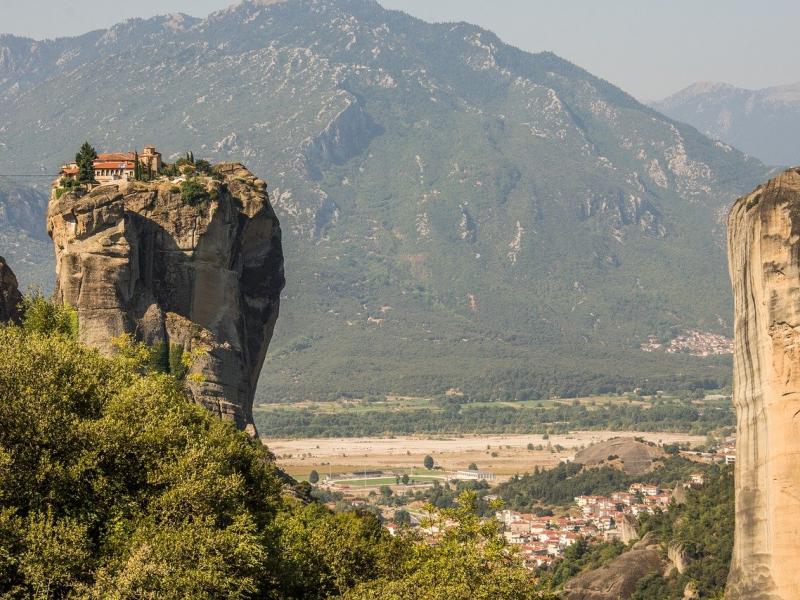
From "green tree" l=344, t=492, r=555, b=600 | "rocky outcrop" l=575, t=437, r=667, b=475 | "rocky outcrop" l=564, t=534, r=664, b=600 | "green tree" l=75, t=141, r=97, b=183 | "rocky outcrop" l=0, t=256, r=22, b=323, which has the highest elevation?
"green tree" l=75, t=141, r=97, b=183

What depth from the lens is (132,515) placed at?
1553 inches

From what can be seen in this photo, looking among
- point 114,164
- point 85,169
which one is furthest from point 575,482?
point 85,169

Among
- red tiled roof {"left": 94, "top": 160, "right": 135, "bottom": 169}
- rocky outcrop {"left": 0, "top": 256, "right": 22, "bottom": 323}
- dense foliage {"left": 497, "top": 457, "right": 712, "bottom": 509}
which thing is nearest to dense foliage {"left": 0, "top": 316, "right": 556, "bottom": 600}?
rocky outcrop {"left": 0, "top": 256, "right": 22, "bottom": 323}

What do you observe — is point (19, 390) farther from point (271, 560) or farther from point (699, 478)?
point (699, 478)

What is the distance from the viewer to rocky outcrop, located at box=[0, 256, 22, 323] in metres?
67.5

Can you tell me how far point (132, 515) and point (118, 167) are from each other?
54487 millimetres

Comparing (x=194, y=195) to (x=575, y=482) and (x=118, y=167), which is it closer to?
(x=118, y=167)

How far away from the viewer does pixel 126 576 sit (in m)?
35.5

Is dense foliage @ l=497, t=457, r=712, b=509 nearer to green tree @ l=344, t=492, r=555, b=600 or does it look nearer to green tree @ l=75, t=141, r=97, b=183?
green tree @ l=75, t=141, r=97, b=183

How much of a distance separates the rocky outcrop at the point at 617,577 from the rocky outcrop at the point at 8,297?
36076 mm

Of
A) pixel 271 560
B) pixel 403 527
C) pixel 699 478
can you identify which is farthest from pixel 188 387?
pixel 699 478

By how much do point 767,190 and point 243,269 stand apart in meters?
49.4

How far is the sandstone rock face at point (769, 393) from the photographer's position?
38.6 m

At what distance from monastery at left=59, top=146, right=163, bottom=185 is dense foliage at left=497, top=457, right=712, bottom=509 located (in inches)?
3543
